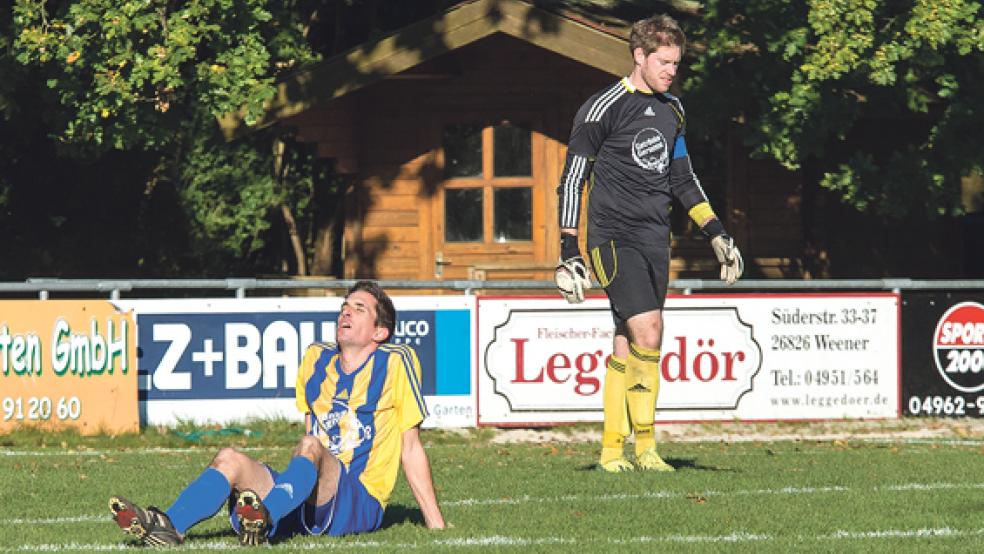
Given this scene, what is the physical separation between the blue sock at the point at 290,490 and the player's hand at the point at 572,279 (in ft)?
10.5

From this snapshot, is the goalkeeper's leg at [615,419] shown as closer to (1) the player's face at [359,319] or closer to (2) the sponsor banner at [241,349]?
(1) the player's face at [359,319]

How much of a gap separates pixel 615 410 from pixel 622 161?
1.57 metres

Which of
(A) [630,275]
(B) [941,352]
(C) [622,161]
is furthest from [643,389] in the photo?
(B) [941,352]

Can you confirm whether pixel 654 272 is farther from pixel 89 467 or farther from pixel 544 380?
pixel 544 380

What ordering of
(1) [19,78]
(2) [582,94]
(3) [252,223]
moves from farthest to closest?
(3) [252,223] < (2) [582,94] < (1) [19,78]

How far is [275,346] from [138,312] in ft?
4.01

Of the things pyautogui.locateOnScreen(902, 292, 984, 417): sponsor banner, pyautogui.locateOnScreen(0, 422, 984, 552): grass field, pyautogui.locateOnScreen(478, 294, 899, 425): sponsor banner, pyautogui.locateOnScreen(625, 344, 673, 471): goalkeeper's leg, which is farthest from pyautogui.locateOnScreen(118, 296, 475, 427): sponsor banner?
pyautogui.locateOnScreen(625, 344, 673, 471): goalkeeper's leg

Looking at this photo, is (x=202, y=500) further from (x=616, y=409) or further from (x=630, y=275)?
(x=616, y=409)

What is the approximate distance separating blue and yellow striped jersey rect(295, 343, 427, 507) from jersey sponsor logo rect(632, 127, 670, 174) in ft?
10.3

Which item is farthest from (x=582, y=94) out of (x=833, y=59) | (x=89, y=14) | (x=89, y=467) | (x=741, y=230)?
(x=89, y=467)

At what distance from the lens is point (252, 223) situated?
2861 centimetres

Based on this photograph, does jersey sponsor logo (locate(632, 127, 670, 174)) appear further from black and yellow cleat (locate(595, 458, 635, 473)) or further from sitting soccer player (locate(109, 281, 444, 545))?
sitting soccer player (locate(109, 281, 444, 545))

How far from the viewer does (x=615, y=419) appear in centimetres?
1134

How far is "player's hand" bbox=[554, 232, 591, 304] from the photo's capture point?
10719 millimetres
